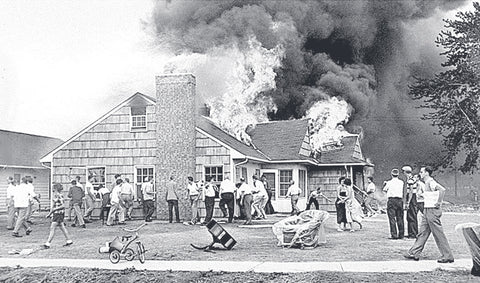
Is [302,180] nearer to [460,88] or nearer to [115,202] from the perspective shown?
[115,202]

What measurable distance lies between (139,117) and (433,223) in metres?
14.1

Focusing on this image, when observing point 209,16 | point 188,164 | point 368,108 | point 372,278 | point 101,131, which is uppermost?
point 209,16

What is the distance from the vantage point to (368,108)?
38750 millimetres

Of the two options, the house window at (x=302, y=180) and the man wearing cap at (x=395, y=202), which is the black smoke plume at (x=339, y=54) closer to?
the house window at (x=302, y=180)

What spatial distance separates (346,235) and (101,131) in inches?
432

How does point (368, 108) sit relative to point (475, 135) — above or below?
above

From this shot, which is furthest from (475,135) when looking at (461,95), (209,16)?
(209,16)

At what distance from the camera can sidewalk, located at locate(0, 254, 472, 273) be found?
32.9 feet

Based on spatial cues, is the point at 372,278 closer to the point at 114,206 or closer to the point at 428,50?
the point at 114,206

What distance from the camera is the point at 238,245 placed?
540 inches

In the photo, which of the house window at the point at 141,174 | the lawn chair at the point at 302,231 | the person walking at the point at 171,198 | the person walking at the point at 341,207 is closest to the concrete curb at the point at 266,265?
the lawn chair at the point at 302,231

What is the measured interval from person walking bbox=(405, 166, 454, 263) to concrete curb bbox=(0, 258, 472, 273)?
0.23 m

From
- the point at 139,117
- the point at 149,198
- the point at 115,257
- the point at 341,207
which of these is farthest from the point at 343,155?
the point at 115,257

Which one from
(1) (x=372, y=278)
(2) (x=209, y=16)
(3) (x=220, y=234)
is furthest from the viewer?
(2) (x=209, y=16)
